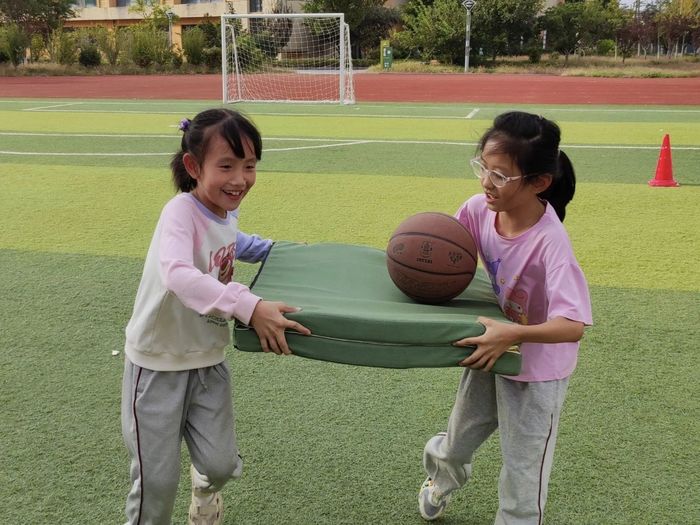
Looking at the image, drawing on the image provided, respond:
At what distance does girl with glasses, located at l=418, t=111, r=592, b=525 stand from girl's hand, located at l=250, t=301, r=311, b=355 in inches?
21.0

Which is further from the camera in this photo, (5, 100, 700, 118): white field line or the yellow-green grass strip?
Answer: (5, 100, 700, 118): white field line

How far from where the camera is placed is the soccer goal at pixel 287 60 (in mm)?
21875

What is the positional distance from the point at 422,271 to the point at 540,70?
3897 centimetres

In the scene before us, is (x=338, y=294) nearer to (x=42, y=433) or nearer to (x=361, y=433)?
(x=361, y=433)

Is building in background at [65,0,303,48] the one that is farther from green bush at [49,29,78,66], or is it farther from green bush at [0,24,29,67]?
green bush at [0,24,29,67]

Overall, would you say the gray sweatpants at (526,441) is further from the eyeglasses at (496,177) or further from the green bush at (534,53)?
the green bush at (534,53)

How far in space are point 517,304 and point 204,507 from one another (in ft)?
4.56

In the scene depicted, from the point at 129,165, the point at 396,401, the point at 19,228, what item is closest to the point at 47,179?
the point at 129,165

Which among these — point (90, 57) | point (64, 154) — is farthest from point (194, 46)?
point (64, 154)

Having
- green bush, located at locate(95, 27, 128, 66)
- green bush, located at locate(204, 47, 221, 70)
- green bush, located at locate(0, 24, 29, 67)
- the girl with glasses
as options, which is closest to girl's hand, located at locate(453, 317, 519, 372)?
the girl with glasses

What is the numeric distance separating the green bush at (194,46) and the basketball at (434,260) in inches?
1691

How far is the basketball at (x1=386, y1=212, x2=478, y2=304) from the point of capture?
8.25 feet

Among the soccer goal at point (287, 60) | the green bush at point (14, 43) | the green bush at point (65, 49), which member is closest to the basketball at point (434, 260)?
the soccer goal at point (287, 60)

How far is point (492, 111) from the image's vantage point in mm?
18938
